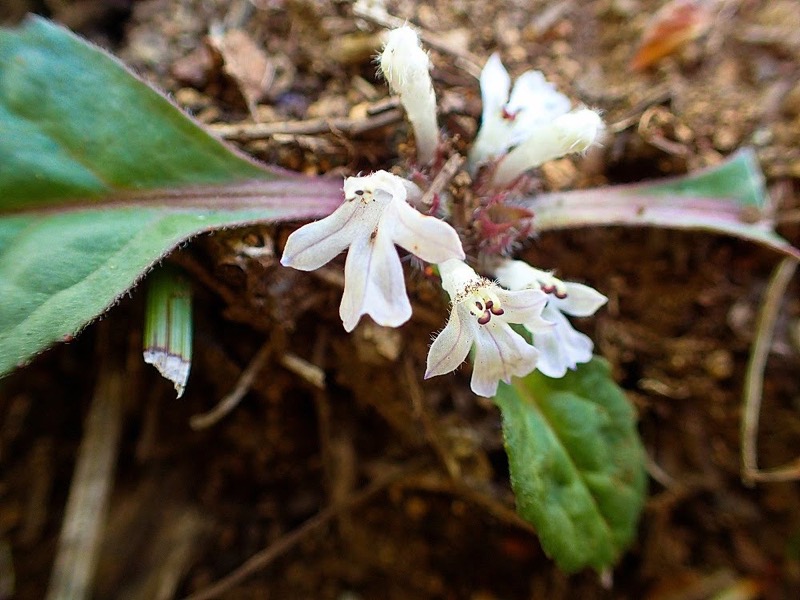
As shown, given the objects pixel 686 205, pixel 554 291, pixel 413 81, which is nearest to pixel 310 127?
pixel 413 81

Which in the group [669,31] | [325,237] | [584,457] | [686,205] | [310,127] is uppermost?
[669,31]

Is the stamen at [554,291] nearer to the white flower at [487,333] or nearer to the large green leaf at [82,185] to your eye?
the white flower at [487,333]

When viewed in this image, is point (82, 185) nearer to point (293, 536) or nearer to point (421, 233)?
point (421, 233)

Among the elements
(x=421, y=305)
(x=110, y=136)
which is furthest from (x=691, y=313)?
(x=110, y=136)

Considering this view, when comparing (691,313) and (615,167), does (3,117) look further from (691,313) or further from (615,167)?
(691,313)

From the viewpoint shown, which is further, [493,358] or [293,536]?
[293,536]
